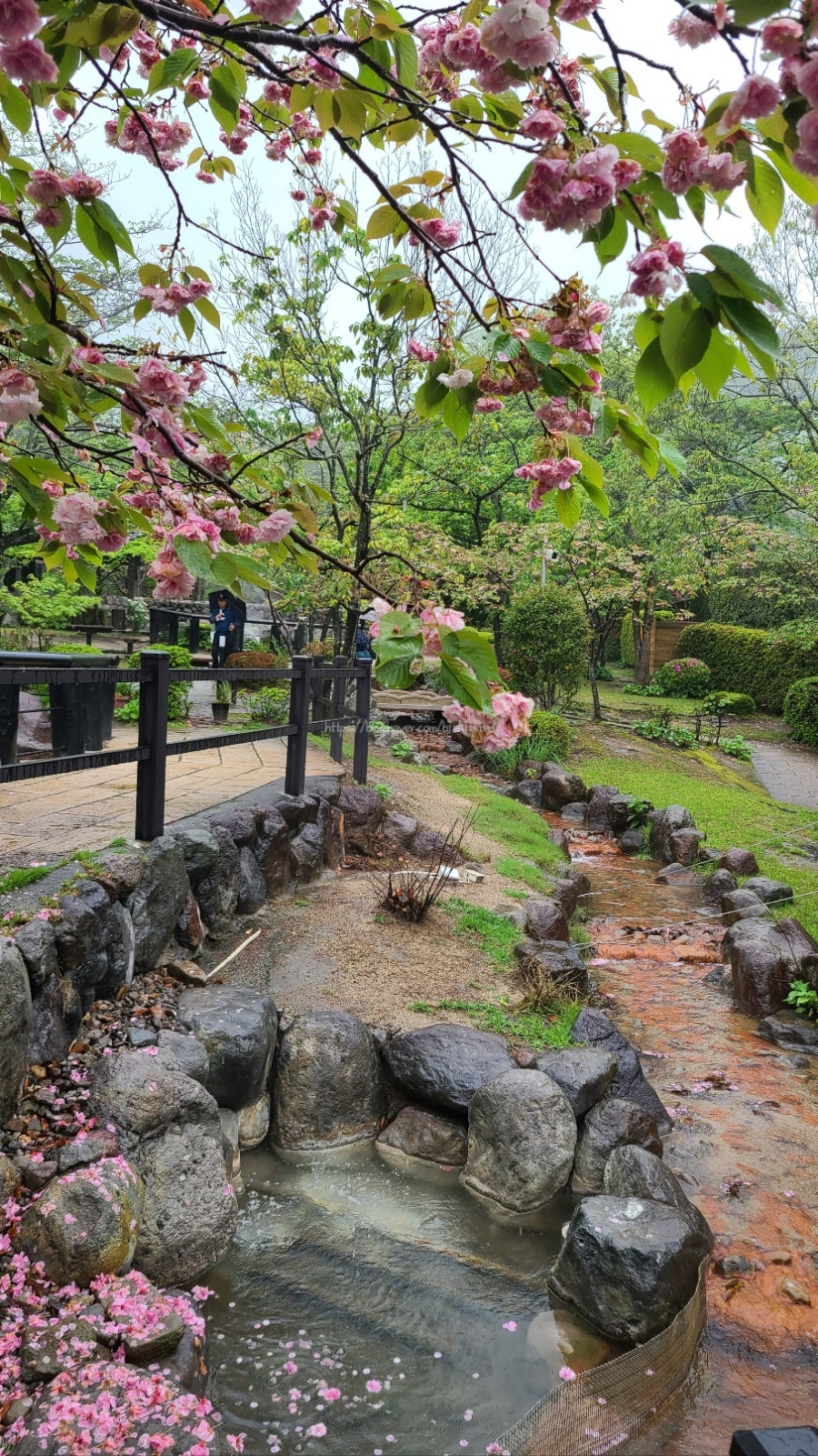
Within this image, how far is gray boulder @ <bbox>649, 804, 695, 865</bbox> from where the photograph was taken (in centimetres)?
879

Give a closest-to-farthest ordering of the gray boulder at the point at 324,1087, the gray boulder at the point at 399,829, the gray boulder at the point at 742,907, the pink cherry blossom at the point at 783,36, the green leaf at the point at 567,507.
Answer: the pink cherry blossom at the point at 783,36, the green leaf at the point at 567,507, the gray boulder at the point at 324,1087, the gray boulder at the point at 742,907, the gray boulder at the point at 399,829

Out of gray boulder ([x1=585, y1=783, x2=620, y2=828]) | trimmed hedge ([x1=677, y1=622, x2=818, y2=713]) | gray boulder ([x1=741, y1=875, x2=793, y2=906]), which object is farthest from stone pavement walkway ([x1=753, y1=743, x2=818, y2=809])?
gray boulder ([x1=741, y1=875, x2=793, y2=906])

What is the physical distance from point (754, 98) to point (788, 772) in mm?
13316

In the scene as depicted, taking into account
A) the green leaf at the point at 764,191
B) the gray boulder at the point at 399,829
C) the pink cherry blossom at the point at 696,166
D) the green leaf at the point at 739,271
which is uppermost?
the pink cherry blossom at the point at 696,166

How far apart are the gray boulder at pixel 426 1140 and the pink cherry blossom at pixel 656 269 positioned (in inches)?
127

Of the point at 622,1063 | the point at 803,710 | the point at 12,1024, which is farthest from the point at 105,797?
the point at 803,710

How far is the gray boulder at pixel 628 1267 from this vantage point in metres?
2.66

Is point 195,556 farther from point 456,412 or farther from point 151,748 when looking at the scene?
point 151,748

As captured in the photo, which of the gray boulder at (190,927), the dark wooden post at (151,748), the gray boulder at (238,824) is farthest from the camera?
the gray boulder at (238,824)

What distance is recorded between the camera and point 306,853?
5.46 m

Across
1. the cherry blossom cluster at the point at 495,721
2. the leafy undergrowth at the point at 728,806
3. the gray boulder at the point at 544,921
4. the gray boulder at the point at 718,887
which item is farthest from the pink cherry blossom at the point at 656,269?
the gray boulder at the point at 718,887

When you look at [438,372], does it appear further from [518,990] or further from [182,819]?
[518,990]

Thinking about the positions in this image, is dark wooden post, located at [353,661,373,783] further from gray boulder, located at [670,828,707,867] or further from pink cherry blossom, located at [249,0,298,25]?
pink cherry blossom, located at [249,0,298,25]

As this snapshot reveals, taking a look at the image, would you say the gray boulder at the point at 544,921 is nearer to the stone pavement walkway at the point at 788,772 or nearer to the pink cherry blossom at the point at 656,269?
the pink cherry blossom at the point at 656,269
